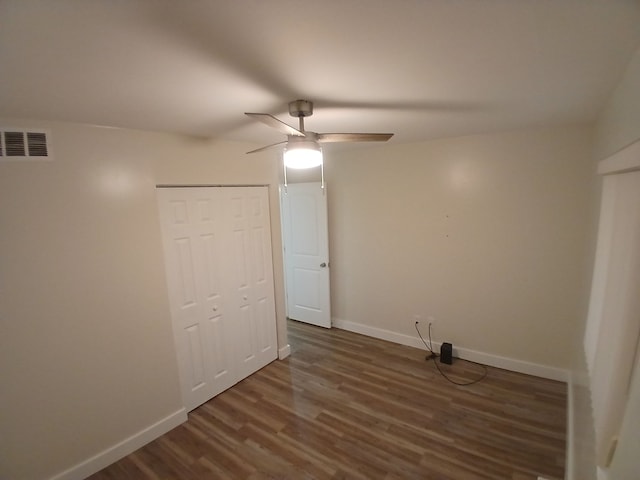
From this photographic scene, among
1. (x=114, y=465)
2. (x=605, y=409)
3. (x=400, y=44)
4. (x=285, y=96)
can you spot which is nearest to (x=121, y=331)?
(x=114, y=465)

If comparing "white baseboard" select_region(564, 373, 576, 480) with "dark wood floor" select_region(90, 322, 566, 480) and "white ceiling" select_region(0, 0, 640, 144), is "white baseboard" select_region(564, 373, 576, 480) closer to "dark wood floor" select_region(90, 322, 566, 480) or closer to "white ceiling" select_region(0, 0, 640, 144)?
"dark wood floor" select_region(90, 322, 566, 480)

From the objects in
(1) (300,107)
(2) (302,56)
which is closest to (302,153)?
(1) (300,107)

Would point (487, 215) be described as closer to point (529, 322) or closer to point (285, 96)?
point (529, 322)

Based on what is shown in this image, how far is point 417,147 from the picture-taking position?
127 inches

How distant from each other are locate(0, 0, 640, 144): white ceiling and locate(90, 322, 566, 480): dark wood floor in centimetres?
243

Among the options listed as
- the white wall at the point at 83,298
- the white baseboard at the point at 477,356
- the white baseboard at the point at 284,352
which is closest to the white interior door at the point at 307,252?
the white baseboard at the point at 477,356

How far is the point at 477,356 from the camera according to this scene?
3.17 meters

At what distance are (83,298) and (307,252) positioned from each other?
8.57 feet

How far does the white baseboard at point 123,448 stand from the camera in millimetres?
1989

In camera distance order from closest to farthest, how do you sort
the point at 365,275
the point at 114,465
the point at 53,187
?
the point at 53,187, the point at 114,465, the point at 365,275

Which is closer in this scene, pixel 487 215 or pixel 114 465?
pixel 114 465

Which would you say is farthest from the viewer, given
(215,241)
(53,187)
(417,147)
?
(417,147)

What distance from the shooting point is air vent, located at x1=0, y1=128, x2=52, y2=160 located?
1.67 m

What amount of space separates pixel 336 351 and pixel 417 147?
261 centimetres
